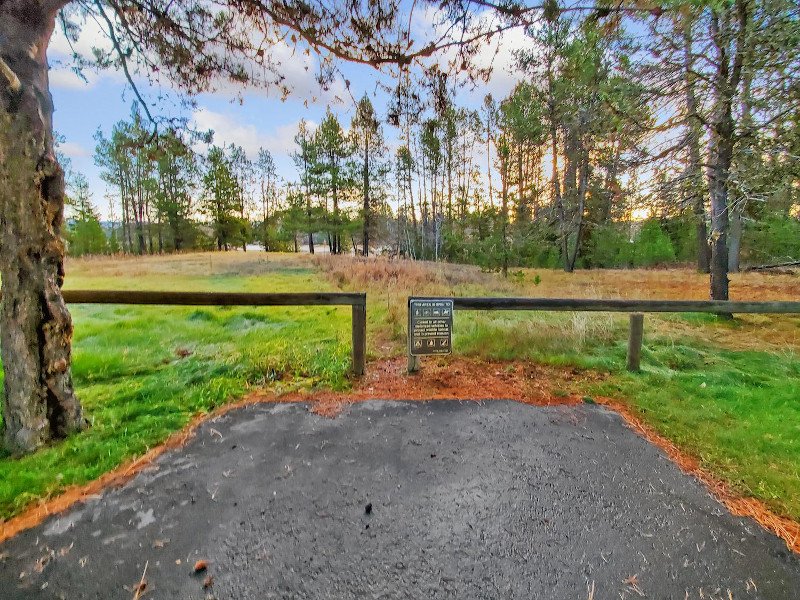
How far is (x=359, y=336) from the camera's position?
172 inches

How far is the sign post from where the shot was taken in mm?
4414

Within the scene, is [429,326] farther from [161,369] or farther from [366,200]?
[366,200]

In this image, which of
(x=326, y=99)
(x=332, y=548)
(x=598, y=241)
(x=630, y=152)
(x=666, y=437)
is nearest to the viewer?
(x=332, y=548)

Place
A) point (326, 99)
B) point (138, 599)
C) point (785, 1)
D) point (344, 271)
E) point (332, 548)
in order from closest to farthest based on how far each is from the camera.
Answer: point (138, 599)
point (332, 548)
point (326, 99)
point (785, 1)
point (344, 271)

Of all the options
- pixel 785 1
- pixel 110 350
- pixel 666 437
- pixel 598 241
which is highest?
pixel 785 1

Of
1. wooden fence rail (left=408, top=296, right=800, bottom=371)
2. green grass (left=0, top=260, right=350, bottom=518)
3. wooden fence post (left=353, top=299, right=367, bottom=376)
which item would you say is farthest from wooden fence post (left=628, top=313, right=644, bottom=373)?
green grass (left=0, top=260, right=350, bottom=518)

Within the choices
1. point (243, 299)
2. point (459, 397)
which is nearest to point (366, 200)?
point (243, 299)

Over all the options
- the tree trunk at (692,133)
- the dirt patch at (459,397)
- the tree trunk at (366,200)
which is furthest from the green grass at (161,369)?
the tree trunk at (366,200)

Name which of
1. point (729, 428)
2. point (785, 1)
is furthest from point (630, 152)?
point (729, 428)

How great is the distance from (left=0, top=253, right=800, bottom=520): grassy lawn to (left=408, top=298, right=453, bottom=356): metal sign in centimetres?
100

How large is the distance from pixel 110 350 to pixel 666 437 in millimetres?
6467

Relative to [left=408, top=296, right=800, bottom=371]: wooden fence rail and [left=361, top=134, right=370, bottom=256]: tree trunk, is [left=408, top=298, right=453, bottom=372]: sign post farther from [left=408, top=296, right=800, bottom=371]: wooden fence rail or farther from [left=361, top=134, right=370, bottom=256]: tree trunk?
[left=361, top=134, right=370, bottom=256]: tree trunk

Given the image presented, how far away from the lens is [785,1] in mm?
4629

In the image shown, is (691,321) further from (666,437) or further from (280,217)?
(280,217)
